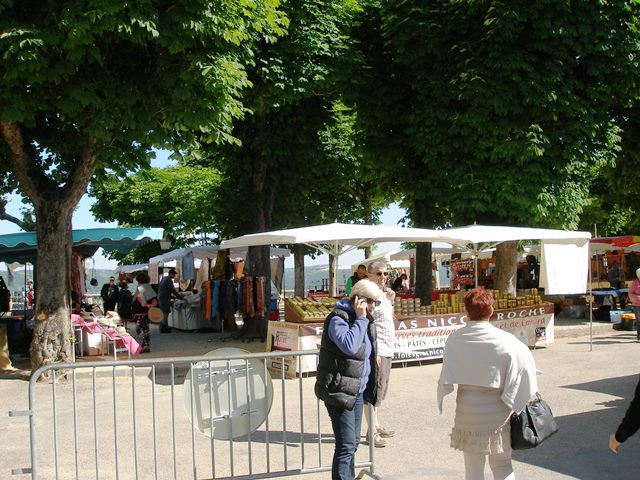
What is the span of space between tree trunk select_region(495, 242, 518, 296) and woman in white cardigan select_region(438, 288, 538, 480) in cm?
1553

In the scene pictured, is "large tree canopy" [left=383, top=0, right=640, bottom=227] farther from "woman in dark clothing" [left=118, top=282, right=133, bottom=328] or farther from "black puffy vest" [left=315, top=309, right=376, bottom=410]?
"black puffy vest" [left=315, top=309, right=376, bottom=410]

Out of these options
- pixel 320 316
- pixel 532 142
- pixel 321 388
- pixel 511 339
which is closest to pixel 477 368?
pixel 511 339

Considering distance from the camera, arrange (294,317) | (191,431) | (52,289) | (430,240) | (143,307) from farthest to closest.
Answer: (143,307) → (430,240) → (294,317) → (52,289) → (191,431)

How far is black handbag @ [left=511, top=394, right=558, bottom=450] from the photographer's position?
4.46 m

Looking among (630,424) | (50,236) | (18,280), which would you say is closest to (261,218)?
(50,236)

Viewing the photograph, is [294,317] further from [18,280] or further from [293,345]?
[18,280]

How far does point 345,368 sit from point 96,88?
7643 millimetres

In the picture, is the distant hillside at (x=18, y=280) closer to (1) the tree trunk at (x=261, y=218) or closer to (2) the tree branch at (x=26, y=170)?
(1) the tree trunk at (x=261, y=218)

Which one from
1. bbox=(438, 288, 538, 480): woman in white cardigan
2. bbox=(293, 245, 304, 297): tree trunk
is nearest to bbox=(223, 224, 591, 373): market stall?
bbox=(438, 288, 538, 480): woman in white cardigan

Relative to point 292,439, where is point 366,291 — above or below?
above

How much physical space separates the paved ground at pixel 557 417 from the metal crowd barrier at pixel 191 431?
31 centimetres

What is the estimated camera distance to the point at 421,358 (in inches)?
525

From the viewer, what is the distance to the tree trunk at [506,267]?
1978 cm

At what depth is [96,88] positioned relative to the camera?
1100cm
